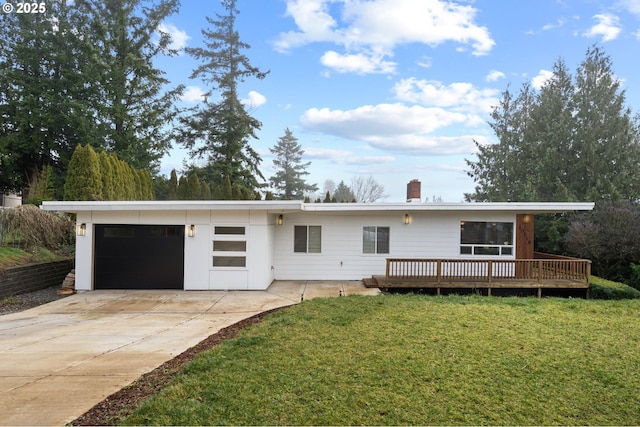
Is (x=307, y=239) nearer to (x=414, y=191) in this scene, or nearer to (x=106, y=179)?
(x=414, y=191)

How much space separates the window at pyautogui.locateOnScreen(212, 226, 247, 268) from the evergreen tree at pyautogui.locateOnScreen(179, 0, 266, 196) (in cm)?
1380

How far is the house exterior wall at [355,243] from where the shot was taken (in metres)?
11.4

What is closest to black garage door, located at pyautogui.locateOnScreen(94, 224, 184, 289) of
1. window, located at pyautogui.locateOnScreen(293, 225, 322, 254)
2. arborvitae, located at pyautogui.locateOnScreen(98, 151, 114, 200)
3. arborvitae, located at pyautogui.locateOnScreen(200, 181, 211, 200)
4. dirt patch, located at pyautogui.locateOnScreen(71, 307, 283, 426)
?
window, located at pyautogui.locateOnScreen(293, 225, 322, 254)

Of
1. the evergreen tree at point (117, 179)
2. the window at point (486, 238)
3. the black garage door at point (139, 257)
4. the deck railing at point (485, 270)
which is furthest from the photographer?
the evergreen tree at point (117, 179)

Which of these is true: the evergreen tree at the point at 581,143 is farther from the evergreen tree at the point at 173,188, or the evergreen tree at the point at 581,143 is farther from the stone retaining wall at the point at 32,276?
the stone retaining wall at the point at 32,276

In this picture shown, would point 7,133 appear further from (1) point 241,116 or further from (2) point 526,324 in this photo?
(2) point 526,324

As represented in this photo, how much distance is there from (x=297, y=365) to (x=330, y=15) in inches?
504

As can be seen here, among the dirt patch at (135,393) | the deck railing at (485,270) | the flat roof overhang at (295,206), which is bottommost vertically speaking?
the dirt patch at (135,393)

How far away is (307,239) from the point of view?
38.0 ft

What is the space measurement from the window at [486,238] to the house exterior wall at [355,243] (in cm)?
20

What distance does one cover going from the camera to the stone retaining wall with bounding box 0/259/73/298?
346 inches

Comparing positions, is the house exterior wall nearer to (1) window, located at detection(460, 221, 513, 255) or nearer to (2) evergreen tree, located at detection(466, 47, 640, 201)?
(1) window, located at detection(460, 221, 513, 255)

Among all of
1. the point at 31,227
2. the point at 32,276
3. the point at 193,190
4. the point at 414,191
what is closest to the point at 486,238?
the point at 414,191

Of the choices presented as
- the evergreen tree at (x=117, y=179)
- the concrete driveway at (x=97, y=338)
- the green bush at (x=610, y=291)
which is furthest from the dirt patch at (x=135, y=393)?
the evergreen tree at (x=117, y=179)
